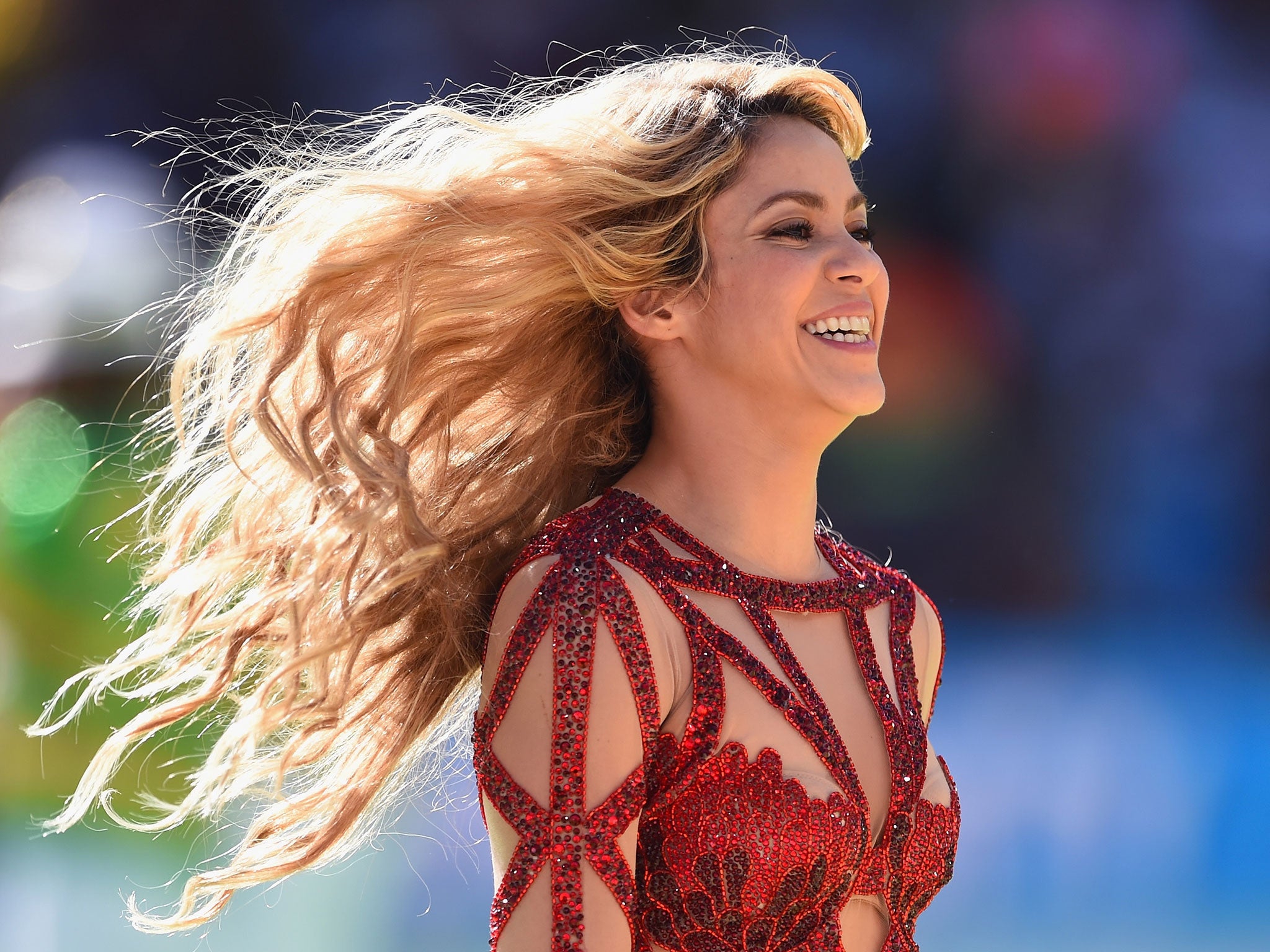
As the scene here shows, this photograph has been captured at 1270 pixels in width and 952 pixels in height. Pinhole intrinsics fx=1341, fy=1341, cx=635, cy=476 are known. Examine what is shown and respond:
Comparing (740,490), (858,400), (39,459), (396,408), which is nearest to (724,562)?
(740,490)

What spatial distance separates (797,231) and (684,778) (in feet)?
2.65

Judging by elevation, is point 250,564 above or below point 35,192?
below

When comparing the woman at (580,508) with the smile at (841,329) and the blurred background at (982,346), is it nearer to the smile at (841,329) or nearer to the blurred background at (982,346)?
the smile at (841,329)

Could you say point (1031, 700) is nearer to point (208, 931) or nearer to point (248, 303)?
point (208, 931)

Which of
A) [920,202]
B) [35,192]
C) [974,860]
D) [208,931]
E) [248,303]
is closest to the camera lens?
[248,303]

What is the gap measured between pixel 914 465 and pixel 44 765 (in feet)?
→ 15.5

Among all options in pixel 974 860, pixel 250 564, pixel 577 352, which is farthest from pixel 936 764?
pixel 974 860

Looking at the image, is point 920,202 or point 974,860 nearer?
point 974,860

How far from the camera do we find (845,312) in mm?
1927

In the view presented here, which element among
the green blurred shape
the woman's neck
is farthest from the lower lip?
the green blurred shape

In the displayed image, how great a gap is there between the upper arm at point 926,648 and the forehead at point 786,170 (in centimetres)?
66

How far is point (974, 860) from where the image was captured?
15.5 feet

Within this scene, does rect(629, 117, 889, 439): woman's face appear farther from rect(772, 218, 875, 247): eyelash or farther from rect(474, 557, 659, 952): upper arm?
rect(474, 557, 659, 952): upper arm

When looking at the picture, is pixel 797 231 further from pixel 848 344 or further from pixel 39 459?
pixel 39 459
